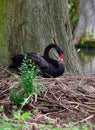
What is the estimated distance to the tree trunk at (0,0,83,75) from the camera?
35.1ft

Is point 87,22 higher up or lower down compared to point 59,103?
higher up

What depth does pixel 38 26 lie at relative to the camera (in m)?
10.9

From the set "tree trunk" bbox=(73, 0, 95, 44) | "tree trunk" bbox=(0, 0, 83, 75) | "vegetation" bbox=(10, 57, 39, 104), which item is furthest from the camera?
"tree trunk" bbox=(73, 0, 95, 44)

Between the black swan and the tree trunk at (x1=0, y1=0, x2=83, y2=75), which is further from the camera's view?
the tree trunk at (x1=0, y1=0, x2=83, y2=75)

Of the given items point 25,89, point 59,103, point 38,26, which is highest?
point 38,26

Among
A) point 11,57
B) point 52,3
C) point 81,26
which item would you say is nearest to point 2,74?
point 11,57

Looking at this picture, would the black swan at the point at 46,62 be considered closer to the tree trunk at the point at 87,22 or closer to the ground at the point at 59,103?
the ground at the point at 59,103

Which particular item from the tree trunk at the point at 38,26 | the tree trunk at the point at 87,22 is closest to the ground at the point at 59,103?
the tree trunk at the point at 38,26

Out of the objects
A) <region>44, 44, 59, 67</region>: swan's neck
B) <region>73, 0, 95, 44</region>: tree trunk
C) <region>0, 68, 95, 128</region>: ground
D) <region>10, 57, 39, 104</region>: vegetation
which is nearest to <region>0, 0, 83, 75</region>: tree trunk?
<region>44, 44, 59, 67</region>: swan's neck

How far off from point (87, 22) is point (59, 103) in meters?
18.2

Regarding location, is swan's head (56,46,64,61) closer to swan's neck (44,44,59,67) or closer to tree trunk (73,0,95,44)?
swan's neck (44,44,59,67)

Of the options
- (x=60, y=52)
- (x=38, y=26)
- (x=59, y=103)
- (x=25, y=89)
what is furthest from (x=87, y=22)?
(x=25, y=89)

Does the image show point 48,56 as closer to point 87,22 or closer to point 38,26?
point 38,26

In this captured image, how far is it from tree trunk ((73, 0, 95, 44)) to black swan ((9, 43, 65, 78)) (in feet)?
48.5
